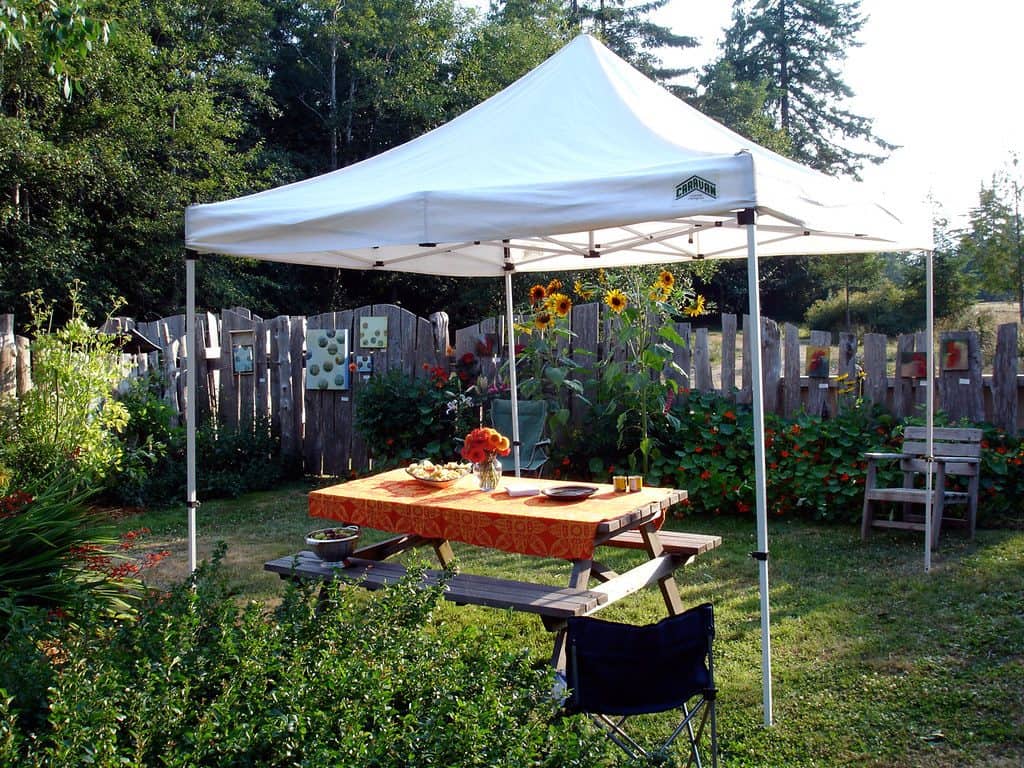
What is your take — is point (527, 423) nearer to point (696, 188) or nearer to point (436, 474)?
point (436, 474)

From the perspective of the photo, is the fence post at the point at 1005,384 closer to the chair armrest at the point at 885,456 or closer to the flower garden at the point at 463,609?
the flower garden at the point at 463,609

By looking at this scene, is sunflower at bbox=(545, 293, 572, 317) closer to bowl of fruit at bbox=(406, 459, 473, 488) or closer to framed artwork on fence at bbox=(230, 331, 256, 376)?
bowl of fruit at bbox=(406, 459, 473, 488)

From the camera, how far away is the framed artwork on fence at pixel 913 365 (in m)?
6.18

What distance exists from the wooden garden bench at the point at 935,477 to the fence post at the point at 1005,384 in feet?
1.80

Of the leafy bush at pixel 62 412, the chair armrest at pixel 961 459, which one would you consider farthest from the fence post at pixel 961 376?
the leafy bush at pixel 62 412

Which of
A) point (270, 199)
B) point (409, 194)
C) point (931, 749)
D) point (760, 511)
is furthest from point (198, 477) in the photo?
point (931, 749)

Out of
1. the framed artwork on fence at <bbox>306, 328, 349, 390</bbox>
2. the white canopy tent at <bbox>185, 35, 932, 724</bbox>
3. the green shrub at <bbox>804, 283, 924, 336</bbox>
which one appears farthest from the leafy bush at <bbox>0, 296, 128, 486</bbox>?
the green shrub at <bbox>804, 283, 924, 336</bbox>

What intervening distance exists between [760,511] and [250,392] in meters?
6.66

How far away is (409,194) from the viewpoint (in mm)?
3393

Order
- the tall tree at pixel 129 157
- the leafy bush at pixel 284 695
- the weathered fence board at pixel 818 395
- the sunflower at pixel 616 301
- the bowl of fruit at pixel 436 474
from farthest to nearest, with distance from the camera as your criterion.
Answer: the tall tree at pixel 129 157 → the weathered fence board at pixel 818 395 → the sunflower at pixel 616 301 → the bowl of fruit at pixel 436 474 → the leafy bush at pixel 284 695

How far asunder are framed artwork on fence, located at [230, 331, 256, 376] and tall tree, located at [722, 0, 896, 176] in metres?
24.6

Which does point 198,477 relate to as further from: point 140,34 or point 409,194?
point 140,34

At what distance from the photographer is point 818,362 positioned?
6.55 meters

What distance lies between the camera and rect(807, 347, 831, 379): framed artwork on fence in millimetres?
6504
